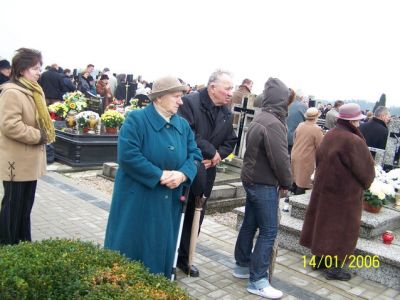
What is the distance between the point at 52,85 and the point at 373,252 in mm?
10129

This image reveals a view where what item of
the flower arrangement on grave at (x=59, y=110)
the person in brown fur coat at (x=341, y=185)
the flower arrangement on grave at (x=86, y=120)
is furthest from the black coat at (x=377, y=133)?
the flower arrangement on grave at (x=59, y=110)

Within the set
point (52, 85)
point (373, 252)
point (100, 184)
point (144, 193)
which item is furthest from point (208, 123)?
point (52, 85)

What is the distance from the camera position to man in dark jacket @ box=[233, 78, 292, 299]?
3.98 m

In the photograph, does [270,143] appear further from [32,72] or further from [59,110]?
[59,110]

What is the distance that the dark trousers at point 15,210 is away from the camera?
13.3 feet

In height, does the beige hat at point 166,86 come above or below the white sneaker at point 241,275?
above

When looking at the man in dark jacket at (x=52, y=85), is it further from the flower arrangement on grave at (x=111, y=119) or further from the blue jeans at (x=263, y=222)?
the blue jeans at (x=263, y=222)

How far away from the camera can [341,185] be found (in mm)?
4527

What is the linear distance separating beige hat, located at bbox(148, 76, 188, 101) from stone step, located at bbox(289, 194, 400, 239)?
3.05m

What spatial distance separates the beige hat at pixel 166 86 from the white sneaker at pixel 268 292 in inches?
81.6

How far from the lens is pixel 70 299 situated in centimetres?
214

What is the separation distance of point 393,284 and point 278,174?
1993mm

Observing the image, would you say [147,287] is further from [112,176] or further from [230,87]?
[112,176]

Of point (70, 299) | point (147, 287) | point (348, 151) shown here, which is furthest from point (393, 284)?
point (70, 299)
